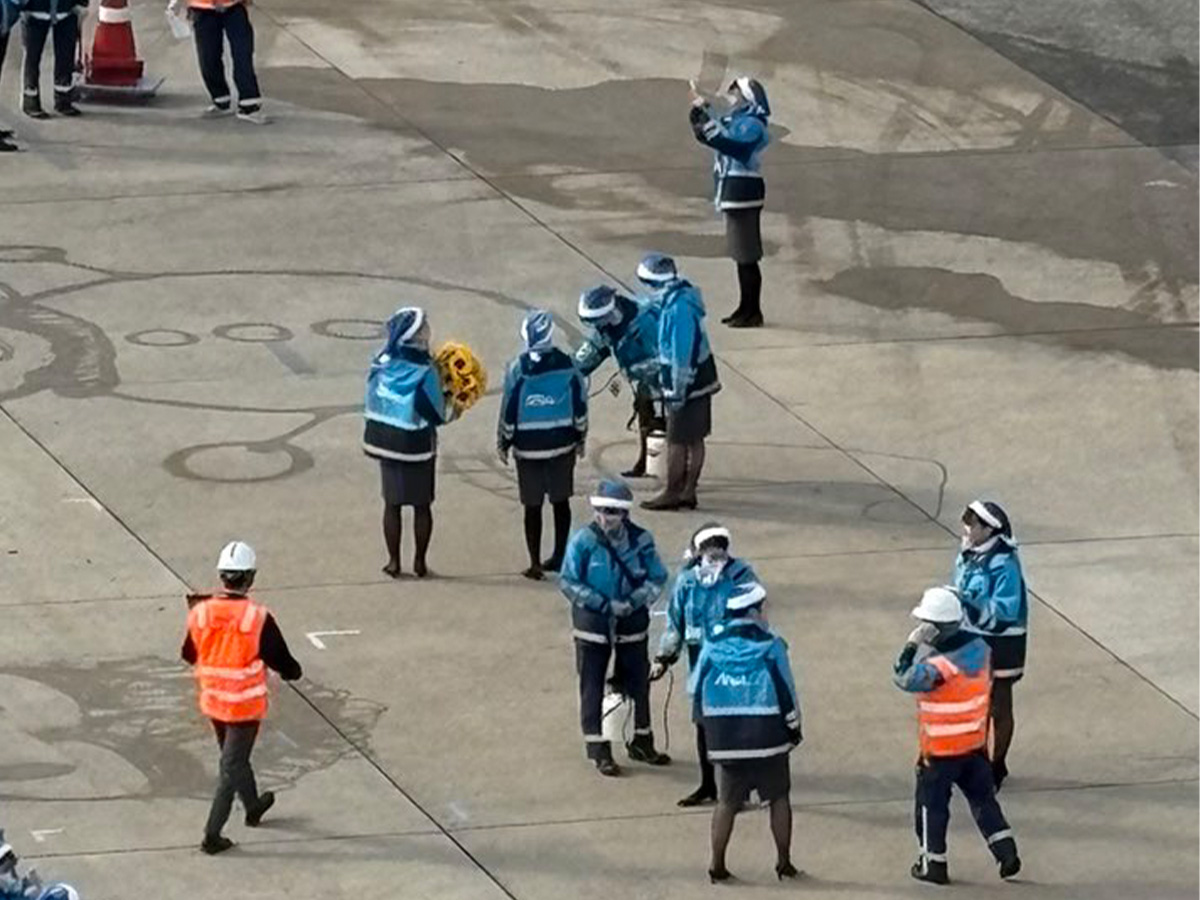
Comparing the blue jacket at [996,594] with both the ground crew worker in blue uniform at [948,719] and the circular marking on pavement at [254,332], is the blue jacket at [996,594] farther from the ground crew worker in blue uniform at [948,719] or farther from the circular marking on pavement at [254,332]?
the circular marking on pavement at [254,332]

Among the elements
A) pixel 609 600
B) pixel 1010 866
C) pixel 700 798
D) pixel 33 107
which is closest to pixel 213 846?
pixel 609 600

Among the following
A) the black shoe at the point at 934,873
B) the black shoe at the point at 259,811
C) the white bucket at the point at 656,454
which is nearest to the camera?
the black shoe at the point at 934,873

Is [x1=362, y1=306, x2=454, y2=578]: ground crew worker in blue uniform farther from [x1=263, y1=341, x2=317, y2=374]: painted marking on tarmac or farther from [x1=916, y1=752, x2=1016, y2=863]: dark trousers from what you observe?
[x1=916, y1=752, x2=1016, y2=863]: dark trousers

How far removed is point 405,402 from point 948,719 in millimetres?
4327

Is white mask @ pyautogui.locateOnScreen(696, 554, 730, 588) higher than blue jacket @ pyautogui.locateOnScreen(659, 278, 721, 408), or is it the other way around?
white mask @ pyautogui.locateOnScreen(696, 554, 730, 588)

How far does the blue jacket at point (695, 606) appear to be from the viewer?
15.1 metres

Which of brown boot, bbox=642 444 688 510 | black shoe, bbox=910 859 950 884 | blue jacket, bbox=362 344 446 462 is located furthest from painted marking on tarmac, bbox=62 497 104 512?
black shoe, bbox=910 859 950 884

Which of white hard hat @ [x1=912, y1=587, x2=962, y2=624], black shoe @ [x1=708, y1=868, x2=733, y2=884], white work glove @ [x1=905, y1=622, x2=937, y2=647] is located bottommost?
black shoe @ [x1=708, y1=868, x2=733, y2=884]

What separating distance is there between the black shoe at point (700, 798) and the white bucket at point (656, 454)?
4040 mm

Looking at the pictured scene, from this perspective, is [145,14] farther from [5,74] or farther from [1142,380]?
[1142,380]

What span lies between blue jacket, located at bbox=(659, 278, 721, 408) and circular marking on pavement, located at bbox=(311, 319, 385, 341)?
351 cm

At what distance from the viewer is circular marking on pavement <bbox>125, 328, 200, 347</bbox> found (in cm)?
2147

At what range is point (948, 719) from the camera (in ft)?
47.3

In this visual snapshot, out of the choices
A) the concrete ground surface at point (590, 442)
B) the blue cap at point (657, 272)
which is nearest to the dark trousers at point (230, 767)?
the concrete ground surface at point (590, 442)
